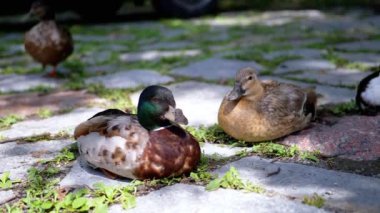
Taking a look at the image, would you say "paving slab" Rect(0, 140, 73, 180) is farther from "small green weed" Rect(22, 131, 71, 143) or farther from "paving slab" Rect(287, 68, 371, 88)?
"paving slab" Rect(287, 68, 371, 88)

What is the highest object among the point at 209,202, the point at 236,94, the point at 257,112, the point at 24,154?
the point at 236,94

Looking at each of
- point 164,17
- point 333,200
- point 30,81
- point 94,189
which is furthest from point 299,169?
point 164,17

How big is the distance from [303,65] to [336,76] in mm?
519

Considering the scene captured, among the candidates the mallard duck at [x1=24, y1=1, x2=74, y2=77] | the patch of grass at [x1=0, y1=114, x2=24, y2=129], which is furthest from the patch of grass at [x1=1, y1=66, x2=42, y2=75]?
the patch of grass at [x1=0, y1=114, x2=24, y2=129]

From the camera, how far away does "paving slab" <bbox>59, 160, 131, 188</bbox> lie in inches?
107

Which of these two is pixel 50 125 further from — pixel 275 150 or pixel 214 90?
pixel 275 150

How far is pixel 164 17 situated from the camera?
33.0 ft

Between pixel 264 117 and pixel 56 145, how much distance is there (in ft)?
4.02

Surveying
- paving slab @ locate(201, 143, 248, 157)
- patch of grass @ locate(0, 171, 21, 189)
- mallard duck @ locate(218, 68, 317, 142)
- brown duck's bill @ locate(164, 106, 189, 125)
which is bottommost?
paving slab @ locate(201, 143, 248, 157)

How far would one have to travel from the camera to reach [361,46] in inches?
248

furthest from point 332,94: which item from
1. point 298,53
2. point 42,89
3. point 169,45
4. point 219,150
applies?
point 169,45

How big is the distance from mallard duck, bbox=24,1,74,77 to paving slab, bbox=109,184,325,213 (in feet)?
10.7

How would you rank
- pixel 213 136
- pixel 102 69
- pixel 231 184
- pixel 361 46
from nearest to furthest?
pixel 231 184, pixel 213 136, pixel 102 69, pixel 361 46

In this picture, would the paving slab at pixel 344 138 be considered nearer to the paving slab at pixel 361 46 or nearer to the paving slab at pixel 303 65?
the paving slab at pixel 303 65
